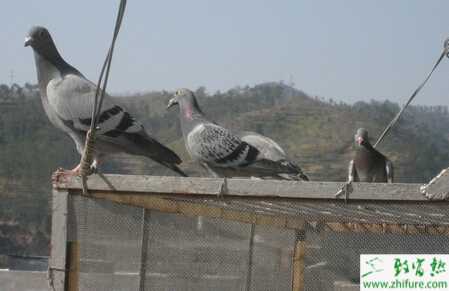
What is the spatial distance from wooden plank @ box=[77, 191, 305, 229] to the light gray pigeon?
1942 mm

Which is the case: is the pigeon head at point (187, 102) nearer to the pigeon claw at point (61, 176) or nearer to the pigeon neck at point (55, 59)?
the pigeon neck at point (55, 59)

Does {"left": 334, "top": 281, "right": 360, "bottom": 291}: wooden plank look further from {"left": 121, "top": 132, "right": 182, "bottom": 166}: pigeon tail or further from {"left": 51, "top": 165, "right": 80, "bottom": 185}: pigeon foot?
{"left": 121, "top": 132, "right": 182, "bottom": 166}: pigeon tail

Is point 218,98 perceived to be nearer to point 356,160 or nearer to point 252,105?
point 252,105

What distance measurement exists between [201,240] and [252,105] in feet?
179

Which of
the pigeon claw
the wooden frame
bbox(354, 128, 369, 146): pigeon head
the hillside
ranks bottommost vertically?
the wooden frame

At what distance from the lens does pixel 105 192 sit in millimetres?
5395

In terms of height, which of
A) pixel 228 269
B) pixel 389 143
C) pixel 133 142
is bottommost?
pixel 228 269

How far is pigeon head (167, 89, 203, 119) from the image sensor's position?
1069 cm

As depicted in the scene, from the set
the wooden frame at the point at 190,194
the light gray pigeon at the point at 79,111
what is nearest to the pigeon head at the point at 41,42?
the light gray pigeon at the point at 79,111

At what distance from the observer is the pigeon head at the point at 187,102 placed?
1069cm

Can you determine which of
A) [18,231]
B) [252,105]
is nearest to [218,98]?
[252,105]

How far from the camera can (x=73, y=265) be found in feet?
17.6

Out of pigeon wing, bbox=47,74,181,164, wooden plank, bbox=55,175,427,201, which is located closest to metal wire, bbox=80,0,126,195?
wooden plank, bbox=55,175,427,201

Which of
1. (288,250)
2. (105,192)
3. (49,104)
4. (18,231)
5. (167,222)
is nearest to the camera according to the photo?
(105,192)
